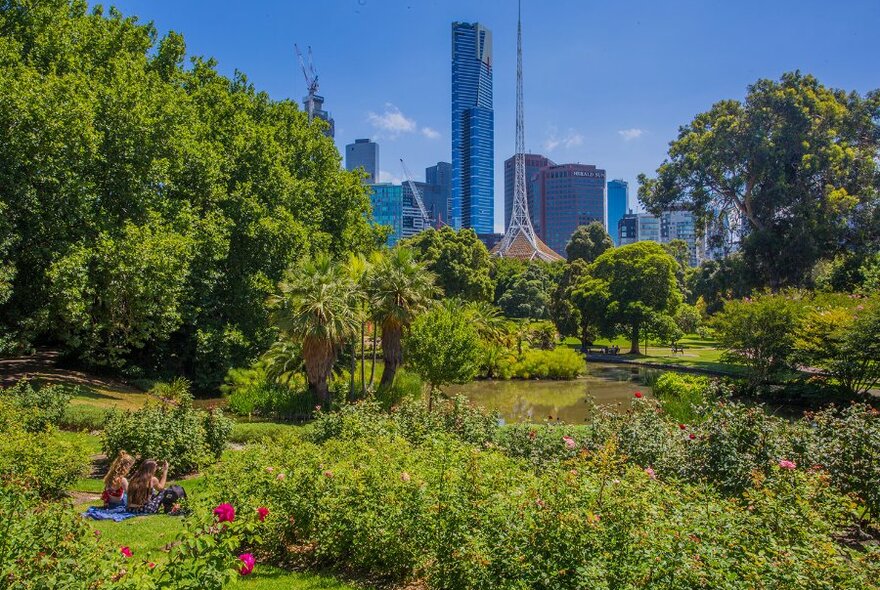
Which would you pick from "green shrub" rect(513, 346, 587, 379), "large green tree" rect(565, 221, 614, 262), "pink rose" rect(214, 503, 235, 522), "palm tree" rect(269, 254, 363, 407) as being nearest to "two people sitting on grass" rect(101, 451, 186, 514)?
"pink rose" rect(214, 503, 235, 522)

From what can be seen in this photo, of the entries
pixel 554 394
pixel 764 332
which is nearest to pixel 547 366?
pixel 554 394

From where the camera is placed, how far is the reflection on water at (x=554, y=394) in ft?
79.1

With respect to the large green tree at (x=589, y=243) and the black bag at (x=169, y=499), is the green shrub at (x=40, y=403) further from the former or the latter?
the large green tree at (x=589, y=243)

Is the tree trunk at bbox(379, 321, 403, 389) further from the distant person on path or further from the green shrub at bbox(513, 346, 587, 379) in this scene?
the green shrub at bbox(513, 346, 587, 379)

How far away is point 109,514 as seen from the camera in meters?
8.68

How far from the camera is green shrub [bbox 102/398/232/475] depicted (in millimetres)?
10734

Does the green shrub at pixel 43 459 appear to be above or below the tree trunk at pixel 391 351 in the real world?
below

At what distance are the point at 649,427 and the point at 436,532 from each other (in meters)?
5.51

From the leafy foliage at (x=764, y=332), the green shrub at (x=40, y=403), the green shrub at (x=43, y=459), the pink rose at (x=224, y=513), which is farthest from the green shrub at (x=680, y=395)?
the green shrub at (x=40, y=403)

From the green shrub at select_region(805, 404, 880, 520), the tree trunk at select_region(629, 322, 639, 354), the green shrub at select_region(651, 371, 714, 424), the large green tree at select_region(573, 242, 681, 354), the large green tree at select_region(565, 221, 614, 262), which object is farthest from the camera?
the large green tree at select_region(565, 221, 614, 262)

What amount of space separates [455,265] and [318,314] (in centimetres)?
3277

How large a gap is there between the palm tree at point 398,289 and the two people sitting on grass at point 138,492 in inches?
456

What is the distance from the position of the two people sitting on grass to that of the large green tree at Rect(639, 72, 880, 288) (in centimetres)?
3784

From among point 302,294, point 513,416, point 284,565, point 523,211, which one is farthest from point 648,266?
point 523,211
